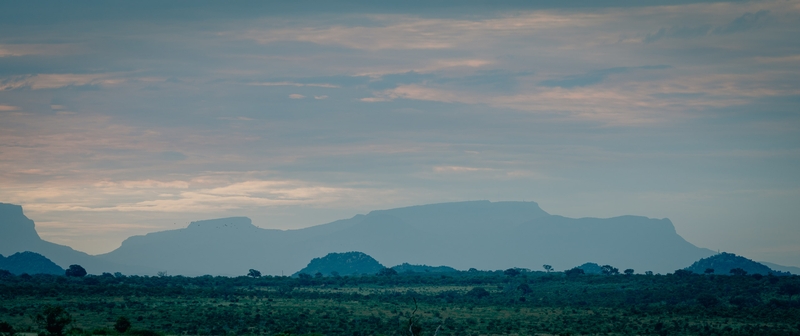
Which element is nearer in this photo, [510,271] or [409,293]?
[409,293]

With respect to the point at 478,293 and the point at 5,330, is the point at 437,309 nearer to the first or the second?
the point at 478,293

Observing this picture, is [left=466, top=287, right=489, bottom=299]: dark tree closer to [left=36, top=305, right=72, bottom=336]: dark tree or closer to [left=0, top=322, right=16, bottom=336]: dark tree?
[left=36, top=305, right=72, bottom=336]: dark tree

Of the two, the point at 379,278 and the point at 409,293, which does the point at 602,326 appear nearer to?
the point at 409,293

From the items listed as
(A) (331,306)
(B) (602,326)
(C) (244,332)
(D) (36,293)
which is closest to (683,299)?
(B) (602,326)

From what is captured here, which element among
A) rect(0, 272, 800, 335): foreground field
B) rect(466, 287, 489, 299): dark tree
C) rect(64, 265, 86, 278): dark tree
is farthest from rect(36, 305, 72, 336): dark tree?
rect(64, 265, 86, 278): dark tree

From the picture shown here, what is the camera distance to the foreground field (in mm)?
74438

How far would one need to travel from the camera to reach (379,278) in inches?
5945

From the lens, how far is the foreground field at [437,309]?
74438mm

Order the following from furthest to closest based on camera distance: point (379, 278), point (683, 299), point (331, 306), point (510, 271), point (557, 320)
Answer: point (510, 271), point (379, 278), point (683, 299), point (331, 306), point (557, 320)

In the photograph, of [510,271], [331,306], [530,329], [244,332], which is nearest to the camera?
[244,332]

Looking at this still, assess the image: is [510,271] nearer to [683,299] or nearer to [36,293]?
[683,299]

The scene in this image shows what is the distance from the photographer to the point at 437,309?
94.0 metres

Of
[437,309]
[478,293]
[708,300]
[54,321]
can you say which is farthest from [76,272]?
[708,300]

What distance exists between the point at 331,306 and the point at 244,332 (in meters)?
22.5
